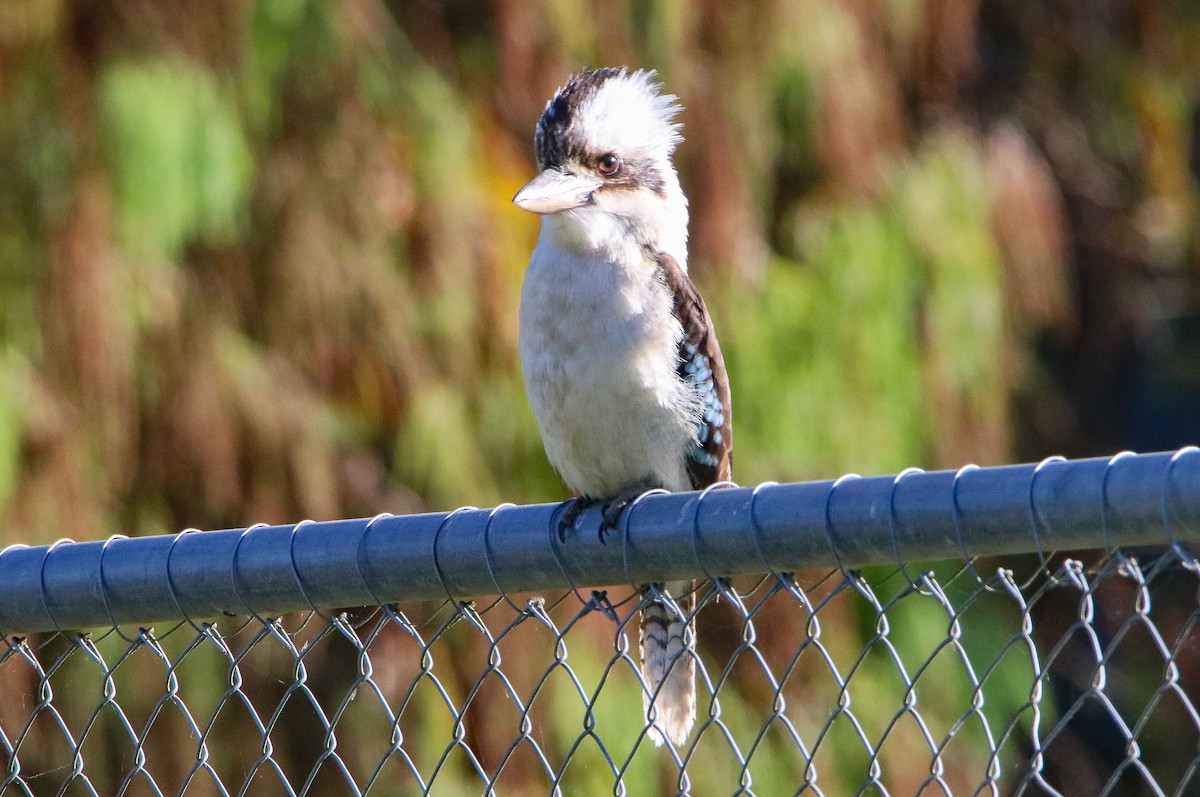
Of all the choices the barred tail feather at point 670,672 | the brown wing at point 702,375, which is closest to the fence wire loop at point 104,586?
the barred tail feather at point 670,672

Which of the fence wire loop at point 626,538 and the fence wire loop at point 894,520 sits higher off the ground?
the fence wire loop at point 894,520

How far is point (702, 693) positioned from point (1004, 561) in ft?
4.33

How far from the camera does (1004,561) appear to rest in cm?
482

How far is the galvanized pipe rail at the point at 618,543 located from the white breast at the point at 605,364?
610mm

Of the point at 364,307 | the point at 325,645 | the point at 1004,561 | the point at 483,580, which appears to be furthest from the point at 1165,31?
the point at 483,580

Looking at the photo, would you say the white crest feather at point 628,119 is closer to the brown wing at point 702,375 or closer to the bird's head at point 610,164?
the bird's head at point 610,164

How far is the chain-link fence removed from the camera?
4.26ft

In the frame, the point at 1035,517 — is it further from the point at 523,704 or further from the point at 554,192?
the point at 523,704

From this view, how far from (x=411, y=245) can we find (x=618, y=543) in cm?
269

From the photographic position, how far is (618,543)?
1514 mm

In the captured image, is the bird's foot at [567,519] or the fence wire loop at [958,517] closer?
the fence wire loop at [958,517]

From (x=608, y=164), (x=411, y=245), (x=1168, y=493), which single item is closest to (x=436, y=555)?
(x=1168, y=493)

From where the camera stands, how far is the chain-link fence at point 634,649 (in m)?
1.30

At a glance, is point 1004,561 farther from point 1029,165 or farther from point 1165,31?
point 1165,31
